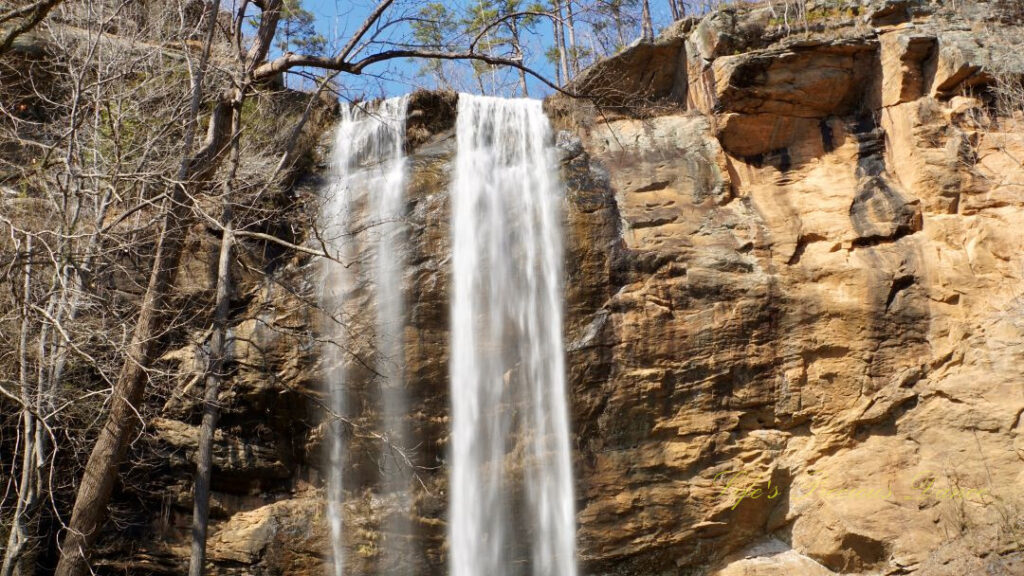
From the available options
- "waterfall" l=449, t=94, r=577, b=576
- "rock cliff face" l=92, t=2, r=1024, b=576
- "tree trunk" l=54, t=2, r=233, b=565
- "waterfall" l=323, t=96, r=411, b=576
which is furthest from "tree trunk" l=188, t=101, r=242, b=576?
"waterfall" l=449, t=94, r=577, b=576

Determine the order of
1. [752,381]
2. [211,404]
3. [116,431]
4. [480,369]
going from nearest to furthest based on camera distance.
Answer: [116,431], [211,404], [752,381], [480,369]

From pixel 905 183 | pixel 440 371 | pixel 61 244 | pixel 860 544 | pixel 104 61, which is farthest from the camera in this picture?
pixel 905 183

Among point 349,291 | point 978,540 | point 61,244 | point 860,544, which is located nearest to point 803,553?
point 860,544

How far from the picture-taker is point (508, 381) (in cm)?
1045

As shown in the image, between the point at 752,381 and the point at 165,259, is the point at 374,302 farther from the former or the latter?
the point at 752,381

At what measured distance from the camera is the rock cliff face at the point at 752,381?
970 cm

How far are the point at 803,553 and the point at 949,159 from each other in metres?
5.20

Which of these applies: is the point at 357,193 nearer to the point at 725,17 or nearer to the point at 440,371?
the point at 440,371

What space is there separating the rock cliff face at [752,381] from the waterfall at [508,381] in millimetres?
219

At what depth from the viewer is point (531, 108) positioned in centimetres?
1260

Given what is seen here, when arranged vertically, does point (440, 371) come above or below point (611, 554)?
above

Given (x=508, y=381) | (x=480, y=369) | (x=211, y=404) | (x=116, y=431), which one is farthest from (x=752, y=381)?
(x=116, y=431)

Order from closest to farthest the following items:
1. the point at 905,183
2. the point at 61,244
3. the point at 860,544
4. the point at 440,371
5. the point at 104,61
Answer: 1. the point at 61,244
2. the point at 104,61
3. the point at 860,544
4. the point at 440,371
5. the point at 905,183

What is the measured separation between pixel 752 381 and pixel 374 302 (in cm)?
457
